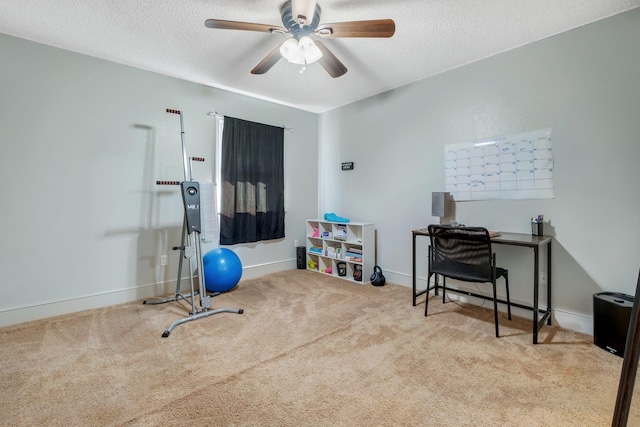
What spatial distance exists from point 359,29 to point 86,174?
2.86 m

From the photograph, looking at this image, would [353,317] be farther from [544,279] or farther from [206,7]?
[206,7]

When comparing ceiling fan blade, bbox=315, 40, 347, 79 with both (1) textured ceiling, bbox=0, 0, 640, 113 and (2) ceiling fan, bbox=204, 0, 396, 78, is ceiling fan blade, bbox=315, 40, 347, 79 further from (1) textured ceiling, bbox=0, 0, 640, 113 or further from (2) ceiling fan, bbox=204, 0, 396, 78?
(1) textured ceiling, bbox=0, 0, 640, 113

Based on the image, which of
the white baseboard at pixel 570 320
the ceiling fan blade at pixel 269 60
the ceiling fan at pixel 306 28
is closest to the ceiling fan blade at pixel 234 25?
the ceiling fan at pixel 306 28

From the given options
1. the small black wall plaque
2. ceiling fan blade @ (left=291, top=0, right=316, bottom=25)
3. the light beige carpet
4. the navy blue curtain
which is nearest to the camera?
the light beige carpet

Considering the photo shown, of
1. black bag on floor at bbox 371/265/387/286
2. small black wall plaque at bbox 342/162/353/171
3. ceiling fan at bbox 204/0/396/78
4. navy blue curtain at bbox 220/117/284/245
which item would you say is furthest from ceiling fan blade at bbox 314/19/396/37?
black bag on floor at bbox 371/265/387/286

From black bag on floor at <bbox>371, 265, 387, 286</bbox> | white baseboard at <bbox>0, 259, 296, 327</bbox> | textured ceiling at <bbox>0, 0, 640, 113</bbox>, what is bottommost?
white baseboard at <bbox>0, 259, 296, 327</bbox>

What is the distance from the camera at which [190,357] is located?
2.01m

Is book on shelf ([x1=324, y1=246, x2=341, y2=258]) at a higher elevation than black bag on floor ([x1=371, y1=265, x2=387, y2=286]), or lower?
higher

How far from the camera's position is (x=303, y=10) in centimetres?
184

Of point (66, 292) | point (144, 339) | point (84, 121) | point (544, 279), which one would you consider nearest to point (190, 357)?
point (144, 339)

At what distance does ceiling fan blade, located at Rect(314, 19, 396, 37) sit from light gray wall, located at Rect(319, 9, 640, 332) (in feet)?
4.99

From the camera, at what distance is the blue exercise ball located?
3184 mm

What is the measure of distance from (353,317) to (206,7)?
2.83 metres

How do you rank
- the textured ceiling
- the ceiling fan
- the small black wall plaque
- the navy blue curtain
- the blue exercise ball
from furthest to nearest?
the small black wall plaque < the navy blue curtain < the blue exercise ball < the textured ceiling < the ceiling fan
